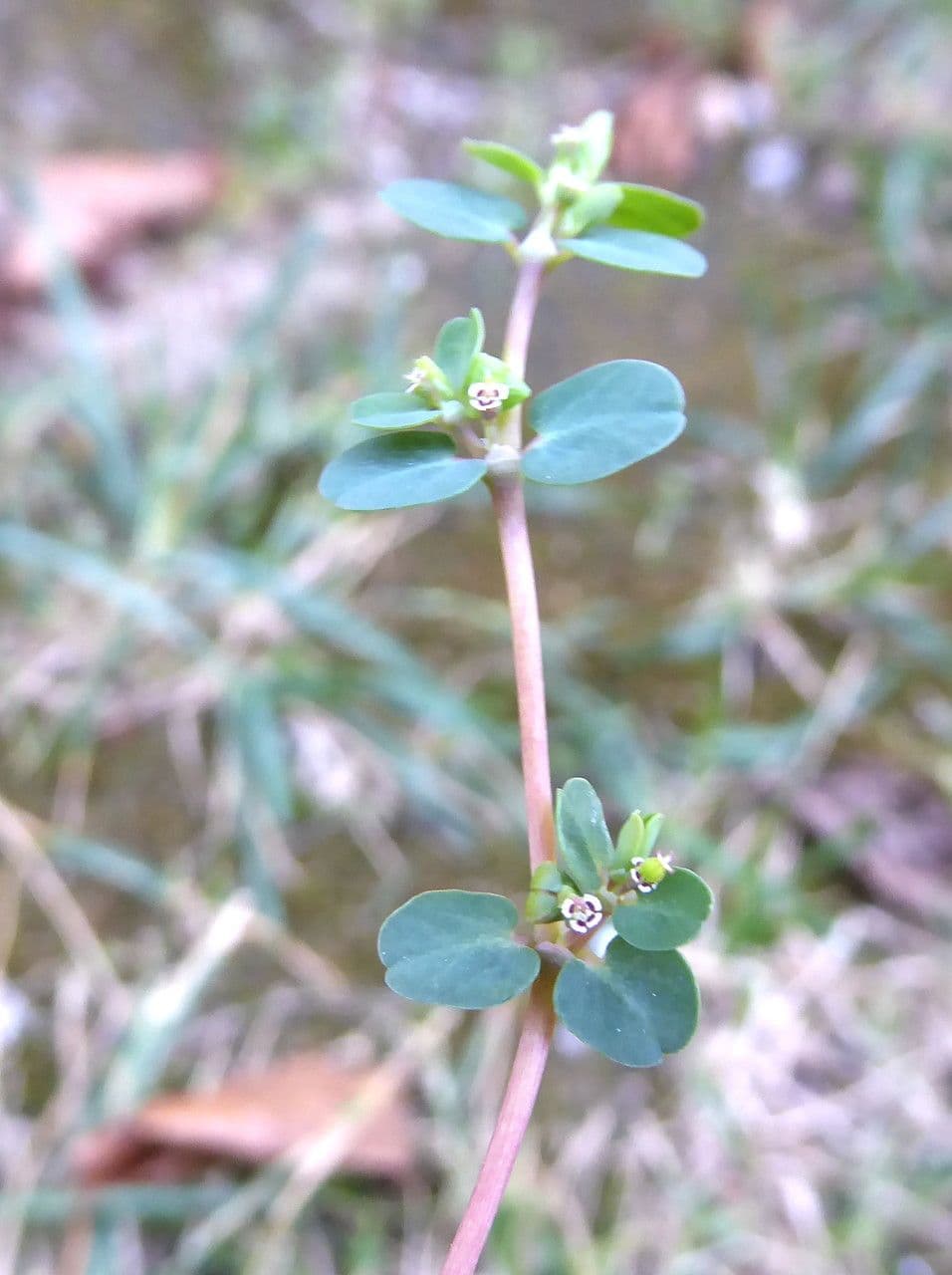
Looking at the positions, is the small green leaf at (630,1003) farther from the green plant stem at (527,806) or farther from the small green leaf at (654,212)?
the small green leaf at (654,212)

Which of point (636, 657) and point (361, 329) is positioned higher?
point (361, 329)

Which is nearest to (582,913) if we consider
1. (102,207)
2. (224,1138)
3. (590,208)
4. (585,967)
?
(585,967)

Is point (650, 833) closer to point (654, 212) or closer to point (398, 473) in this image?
point (398, 473)

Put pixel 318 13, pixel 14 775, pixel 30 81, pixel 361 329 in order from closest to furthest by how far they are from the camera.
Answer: pixel 14 775, pixel 361 329, pixel 30 81, pixel 318 13

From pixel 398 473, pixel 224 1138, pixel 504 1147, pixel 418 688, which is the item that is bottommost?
pixel 224 1138

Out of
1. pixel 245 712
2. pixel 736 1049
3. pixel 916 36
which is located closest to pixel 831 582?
pixel 736 1049

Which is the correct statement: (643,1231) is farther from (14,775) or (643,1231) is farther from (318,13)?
(318,13)

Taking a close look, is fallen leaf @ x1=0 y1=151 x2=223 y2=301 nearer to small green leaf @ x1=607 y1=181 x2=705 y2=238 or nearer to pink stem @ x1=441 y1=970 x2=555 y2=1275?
small green leaf @ x1=607 y1=181 x2=705 y2=238

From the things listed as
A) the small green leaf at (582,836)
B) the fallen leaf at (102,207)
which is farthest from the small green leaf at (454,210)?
the fallen leaf at (102,207)
